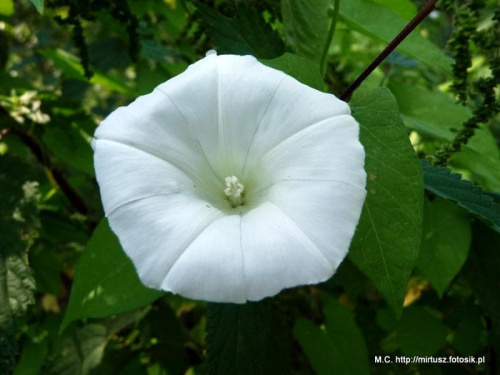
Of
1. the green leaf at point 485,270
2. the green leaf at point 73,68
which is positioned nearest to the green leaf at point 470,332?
the green leaf at point 485,270

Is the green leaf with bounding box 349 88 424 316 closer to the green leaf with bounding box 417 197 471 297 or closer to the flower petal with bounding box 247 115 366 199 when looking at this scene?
the flower petal with bounding box 247 115 366 199

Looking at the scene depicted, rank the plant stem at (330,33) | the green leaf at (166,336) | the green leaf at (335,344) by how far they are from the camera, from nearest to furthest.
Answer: the plant stem at (330,33)
the green leaf at (335,344)
the green leaf at (166,336)

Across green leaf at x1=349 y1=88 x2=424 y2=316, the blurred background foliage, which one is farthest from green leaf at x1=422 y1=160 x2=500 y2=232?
the blurred background foliage

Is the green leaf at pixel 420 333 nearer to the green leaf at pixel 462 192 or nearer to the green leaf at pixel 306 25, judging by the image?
the green leaf at pixel 462 192

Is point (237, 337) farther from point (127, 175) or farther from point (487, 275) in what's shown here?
point (487, 275)

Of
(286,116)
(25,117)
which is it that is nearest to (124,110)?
(286,116)

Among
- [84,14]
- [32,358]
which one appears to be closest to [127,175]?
[84,14]

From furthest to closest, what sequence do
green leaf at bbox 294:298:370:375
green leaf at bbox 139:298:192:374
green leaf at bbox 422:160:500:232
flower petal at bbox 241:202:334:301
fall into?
green leaf at bbox 139:298:192:374
green leaf at bbox 294:298:370:375
green leaf at bbox 422:160:500:232
flower petal at bbox 241:202:334:301
